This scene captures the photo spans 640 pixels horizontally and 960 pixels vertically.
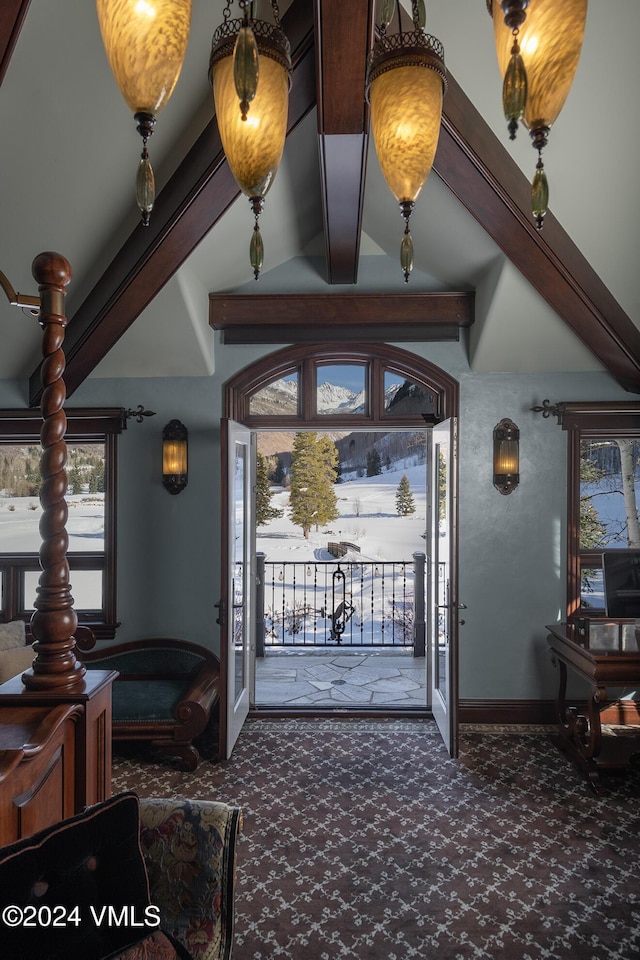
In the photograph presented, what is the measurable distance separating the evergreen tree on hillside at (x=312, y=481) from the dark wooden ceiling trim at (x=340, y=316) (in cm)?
494

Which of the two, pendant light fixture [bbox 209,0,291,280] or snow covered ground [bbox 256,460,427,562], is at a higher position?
pendant light fixture [bbox 209,0,291,280]

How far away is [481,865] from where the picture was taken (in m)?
3.15

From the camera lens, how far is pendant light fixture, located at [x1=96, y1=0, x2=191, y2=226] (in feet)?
3.63

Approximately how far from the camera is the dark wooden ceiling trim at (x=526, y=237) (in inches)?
121

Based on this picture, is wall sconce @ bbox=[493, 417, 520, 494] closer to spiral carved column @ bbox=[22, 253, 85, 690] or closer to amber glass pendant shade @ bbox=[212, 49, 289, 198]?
spiral carved column @ bbox=[22, 253, 85, 690]

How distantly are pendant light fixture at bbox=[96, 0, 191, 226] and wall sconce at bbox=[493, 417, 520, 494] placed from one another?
13.5 ft

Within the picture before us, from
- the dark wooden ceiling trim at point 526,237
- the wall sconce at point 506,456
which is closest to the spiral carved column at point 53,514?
the dark wooden ceiling trim at point 526,237

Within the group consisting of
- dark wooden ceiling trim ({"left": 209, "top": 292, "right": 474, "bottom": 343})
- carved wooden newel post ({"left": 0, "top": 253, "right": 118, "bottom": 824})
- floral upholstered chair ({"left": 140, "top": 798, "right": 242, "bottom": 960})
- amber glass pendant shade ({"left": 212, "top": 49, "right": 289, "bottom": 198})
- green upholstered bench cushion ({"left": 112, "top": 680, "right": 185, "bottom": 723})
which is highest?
dark wooden ceiling trim ({"left": 209, "top": 292, "right": 474, "bottom": 343})

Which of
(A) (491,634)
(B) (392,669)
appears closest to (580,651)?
(A) (491,634)

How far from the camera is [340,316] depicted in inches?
193

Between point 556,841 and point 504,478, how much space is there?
2.46m

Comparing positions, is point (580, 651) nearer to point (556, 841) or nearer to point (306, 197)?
point (556, 841)

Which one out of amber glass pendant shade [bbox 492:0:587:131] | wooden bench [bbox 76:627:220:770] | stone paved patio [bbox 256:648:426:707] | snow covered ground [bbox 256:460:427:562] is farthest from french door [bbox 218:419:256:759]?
snow covered ground [bbox 256:460:427:562]

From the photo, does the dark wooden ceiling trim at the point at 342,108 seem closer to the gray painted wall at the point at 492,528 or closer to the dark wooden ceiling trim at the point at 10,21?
the dark wooden ceiling trim at the point at 10,21
